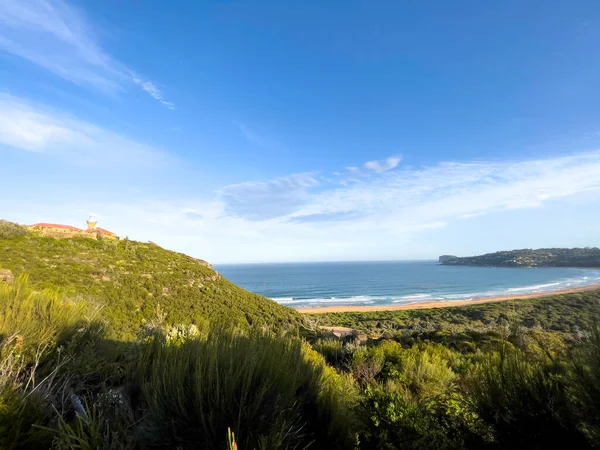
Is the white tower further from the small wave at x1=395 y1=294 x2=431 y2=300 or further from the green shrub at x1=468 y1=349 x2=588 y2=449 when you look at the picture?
the small wave at x1=395 y1=294 x2=431 y2=300

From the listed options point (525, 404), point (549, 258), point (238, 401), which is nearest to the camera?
point (238, 401)

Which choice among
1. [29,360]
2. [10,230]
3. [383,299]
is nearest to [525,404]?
[29,360]

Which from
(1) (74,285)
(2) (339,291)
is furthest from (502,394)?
(2) (339,291)

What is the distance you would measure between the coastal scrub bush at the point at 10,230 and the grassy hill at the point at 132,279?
0.51ft

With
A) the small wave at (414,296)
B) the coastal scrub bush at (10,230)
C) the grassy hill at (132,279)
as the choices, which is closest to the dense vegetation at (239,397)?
the grassy hill at (132,279)

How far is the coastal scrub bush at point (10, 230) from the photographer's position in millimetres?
24328

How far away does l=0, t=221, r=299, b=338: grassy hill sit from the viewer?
19656 mm

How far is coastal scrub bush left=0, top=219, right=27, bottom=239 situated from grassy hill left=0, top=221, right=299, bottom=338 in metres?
0.16

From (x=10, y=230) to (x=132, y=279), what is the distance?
37.1 feet

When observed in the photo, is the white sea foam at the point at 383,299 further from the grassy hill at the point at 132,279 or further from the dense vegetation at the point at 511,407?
the dense vegetation at the point at 511,407

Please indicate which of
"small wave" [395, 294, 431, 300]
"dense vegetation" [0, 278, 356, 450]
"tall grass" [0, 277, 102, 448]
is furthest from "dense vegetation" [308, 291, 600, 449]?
"small wave" [395, 294, 431, 300]

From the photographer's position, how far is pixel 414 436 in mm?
3238

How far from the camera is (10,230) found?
2505 centimetres

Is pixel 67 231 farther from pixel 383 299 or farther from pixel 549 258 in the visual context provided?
pixel 549 258
